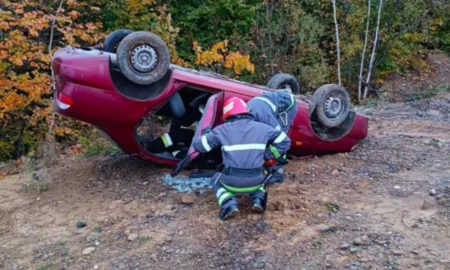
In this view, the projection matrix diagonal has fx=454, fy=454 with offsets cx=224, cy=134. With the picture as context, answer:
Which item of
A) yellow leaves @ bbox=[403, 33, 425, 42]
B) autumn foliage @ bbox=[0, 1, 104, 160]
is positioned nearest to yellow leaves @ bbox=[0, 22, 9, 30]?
autumn foliage @ bbox=[0, 1, 104, 160]

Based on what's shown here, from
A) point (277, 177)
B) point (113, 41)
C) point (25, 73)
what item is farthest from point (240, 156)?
point (25, 73)

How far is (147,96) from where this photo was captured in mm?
4645

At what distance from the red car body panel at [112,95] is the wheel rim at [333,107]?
0.32m

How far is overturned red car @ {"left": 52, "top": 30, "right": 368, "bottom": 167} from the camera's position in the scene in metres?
4.34

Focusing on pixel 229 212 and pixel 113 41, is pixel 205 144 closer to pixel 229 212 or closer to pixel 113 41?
pixel 229 212

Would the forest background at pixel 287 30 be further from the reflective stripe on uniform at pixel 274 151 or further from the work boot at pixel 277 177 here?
the reflective stripe on uniform at pixel 274 151

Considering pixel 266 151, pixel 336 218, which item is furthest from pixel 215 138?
pixel 336 218

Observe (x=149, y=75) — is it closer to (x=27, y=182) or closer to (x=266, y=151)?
(x=266, y=151)

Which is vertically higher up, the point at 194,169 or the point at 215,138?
the point at 215,138

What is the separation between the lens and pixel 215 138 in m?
4.14

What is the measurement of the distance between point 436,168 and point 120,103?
11.6ft

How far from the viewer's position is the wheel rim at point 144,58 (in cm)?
438

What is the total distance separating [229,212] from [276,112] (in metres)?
1.34

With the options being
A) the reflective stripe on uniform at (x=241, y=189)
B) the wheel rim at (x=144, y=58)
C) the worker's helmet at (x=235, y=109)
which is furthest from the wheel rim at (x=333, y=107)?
the wheel rim at (x=144, y=58)
